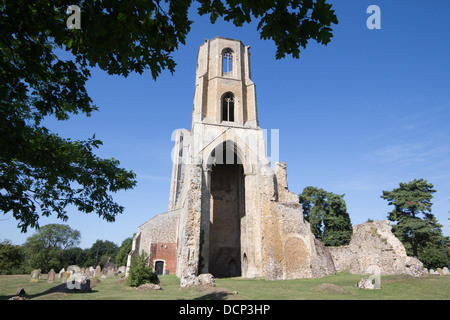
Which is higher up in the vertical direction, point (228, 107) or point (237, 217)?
point (228, 107)

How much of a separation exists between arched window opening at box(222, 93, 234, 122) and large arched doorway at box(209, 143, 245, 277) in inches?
161

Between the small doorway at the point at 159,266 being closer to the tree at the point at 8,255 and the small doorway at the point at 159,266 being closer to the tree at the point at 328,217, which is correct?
the tree at the point at 8,255

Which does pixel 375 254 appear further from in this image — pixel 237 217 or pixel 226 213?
pixel 226 213

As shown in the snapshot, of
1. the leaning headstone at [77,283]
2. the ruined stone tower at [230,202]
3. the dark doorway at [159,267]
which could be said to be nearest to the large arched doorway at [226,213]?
the ruined stone tower at [230,202]

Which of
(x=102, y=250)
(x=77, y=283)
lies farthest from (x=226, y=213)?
(x=102, y=250)

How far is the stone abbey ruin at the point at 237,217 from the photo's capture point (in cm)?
1797

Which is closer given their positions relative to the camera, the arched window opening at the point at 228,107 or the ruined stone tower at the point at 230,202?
the ruined stone tower at the point at 230,202

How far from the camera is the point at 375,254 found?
63.0 ft

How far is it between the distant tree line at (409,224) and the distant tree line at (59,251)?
110 ft

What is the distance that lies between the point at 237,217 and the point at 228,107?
10598 mm

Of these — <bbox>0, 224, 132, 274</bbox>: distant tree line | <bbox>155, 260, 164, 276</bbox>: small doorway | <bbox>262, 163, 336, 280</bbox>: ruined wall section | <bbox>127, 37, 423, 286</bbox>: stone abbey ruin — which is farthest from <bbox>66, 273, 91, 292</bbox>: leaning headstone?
<bbox>0, 224, 132, 274</bbox>: distant tree line

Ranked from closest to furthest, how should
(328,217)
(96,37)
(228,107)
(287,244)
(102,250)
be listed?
(96,37)
(287,244)
(228,107)
(328,217)
(102,250)
